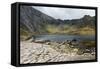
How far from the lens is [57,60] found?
321 cm

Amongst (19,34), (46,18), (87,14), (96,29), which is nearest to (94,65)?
(96,29)

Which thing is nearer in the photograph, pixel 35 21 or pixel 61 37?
pixel 35 21

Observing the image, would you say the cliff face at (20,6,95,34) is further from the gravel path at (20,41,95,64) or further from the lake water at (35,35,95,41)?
the gravel path at (20,41,95,64)

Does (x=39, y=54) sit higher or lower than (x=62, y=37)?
lower

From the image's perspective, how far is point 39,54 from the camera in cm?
309

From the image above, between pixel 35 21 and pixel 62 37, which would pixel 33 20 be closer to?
pixel 35 21

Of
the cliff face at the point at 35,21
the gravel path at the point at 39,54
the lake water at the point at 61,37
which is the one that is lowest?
the gravel path at the point at 39,54

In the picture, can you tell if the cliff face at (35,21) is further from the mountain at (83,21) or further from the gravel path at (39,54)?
the gravel path at (39,54)

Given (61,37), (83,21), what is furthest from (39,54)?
(83,21)

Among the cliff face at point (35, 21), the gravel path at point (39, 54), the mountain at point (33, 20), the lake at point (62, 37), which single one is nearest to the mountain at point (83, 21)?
the cliff face at point (35, 21)

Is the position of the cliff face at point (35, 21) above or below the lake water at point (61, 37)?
above

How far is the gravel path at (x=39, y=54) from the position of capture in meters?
2.99
